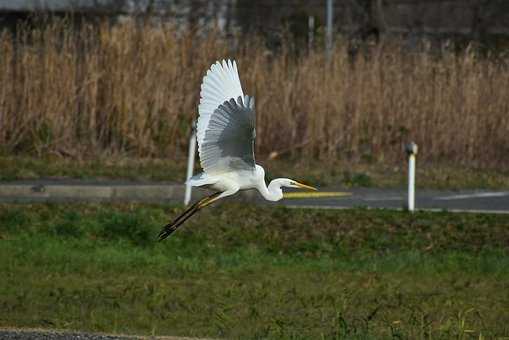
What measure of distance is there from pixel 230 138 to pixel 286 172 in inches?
367

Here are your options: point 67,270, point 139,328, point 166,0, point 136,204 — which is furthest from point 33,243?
point 166,0

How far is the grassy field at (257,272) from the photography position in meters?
8.84

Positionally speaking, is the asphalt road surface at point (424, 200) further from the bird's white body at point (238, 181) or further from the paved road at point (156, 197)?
the bird's white body at point (238, 181)

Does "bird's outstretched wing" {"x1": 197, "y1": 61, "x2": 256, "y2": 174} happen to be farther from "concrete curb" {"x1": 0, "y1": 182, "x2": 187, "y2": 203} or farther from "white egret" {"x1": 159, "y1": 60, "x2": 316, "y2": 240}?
"concrete curb" {"x1": 0, "y1": 182, "x2": 187, "y2": 203}

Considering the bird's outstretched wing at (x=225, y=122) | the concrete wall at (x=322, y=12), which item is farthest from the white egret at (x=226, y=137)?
the concrete wall at (x=322, y=12)

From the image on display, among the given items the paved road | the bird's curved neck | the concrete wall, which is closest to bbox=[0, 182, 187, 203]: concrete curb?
the paved road

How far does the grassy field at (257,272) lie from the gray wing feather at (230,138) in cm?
99

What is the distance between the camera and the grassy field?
884 centimetres

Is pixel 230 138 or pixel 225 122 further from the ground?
pixel 225 122

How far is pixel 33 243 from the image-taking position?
477 inches

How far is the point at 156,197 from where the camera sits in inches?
615

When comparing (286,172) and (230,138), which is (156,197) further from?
(230,138)

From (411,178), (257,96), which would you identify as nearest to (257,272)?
(411,178)

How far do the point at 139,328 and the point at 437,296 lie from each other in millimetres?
2589
